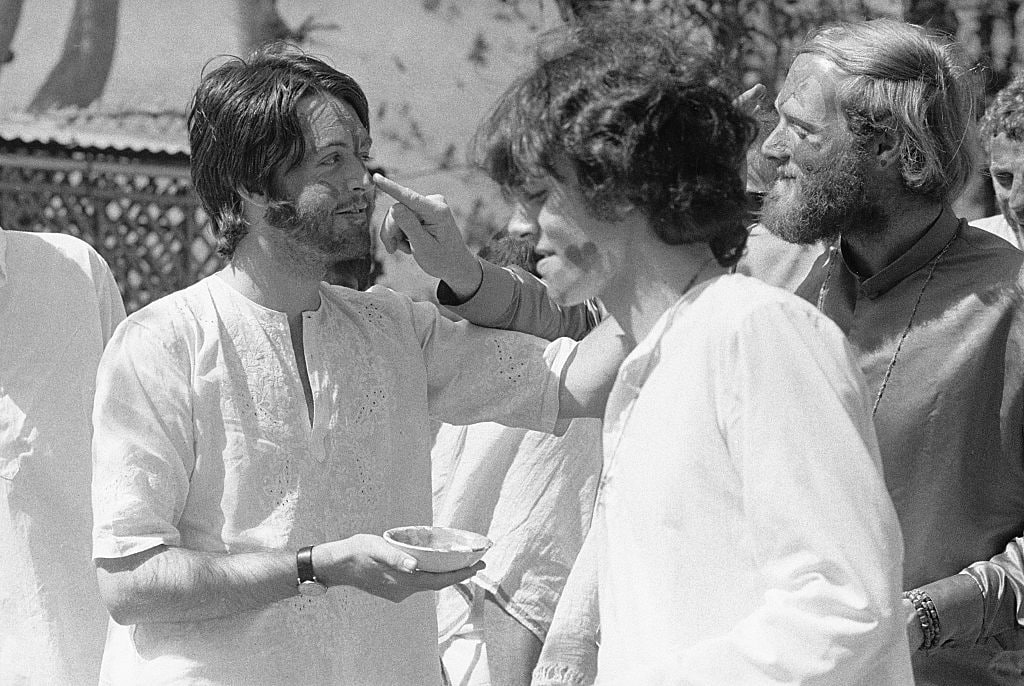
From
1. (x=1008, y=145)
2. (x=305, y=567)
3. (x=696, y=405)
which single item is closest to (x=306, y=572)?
(x=305, y=567)

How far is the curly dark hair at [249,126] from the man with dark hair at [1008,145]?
1.36m

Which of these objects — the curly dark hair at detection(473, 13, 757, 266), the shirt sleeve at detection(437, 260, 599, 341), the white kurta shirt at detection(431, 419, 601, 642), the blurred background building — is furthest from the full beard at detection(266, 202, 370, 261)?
the blurred background building

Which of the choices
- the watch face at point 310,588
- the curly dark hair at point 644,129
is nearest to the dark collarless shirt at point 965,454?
the curly dark hair at point 644,129

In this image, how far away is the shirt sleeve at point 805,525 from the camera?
1.41 m

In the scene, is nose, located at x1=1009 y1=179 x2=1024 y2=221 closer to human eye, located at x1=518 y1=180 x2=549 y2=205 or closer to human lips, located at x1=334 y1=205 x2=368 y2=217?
human lips, located at x1=334 y1=205 x2=368 y2=217

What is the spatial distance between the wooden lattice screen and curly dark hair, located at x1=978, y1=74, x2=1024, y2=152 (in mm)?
4666

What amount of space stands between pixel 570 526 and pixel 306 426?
3.30ft

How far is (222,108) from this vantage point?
8.09ft

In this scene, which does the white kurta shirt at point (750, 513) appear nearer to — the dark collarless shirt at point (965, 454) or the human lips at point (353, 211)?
the dark collarless shirt at point (965, 454)

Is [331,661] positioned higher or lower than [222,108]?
lower

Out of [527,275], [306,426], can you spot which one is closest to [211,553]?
[306,426]

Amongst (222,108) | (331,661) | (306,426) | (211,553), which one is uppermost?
(222,108)

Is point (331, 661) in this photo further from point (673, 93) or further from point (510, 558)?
point (673, 93)

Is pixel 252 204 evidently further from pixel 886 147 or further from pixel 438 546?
pixel 886 147
